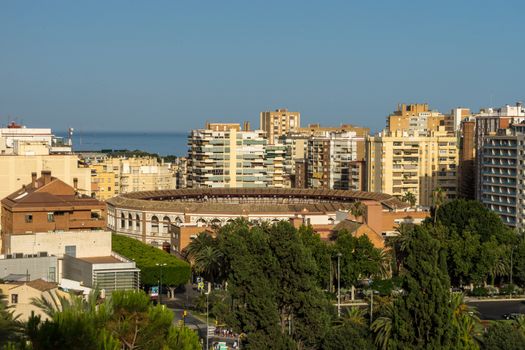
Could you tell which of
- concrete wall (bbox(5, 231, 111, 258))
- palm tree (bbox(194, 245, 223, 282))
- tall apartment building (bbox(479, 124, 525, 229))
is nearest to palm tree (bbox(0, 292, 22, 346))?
concrete wall (bbox(5, 231, 111, 258))

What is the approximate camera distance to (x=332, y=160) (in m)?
160

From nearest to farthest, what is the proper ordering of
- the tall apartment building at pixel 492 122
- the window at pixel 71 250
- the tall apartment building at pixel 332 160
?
the window at pixel 71 250, the tall apartment building at pixel 492 122, the tall apartment building at pixel 332 160

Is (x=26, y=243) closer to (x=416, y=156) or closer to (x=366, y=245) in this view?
(x=366, y=245)

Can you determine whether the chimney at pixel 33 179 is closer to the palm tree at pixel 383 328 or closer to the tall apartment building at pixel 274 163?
the palm tree at pixel 383 328

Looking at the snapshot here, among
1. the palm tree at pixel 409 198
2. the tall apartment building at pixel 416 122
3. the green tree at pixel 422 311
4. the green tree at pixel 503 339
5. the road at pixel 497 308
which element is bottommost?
the road at pixel 497 308

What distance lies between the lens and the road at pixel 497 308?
7146 centimetres

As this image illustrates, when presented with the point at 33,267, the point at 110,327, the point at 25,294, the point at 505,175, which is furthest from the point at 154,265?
the point at 505,175

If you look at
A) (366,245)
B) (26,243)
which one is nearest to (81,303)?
(26,243)

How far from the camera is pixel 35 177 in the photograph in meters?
87.8

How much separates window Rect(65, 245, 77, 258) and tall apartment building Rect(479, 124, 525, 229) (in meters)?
54.6

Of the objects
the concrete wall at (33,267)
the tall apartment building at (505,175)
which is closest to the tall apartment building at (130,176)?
the tall apartment building at (505,175)

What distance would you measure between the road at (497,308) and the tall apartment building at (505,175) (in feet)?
96.8

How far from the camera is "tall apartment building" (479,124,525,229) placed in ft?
356

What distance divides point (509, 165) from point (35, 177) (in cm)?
5072
